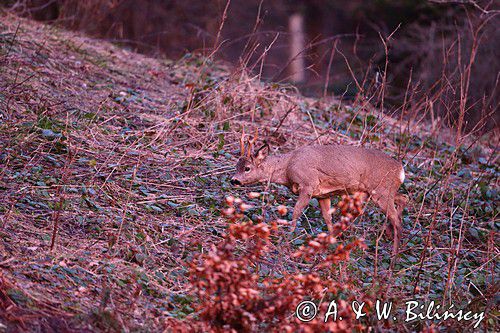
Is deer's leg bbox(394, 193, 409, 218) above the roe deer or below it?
below

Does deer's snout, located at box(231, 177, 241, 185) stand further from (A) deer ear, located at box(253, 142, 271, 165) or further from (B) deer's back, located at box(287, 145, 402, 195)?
(B) deer's back, located at box(287, 145, 402, 195)

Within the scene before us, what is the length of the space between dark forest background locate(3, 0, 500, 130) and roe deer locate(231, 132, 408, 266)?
932 mm

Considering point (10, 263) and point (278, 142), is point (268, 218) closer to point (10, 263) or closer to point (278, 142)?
point (278, 142)

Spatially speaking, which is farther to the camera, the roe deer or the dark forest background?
the dark forest background

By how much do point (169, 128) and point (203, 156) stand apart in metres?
0.53

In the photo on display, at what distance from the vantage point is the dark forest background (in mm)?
9742

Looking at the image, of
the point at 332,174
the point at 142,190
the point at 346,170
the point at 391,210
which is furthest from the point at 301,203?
the point at 142,190

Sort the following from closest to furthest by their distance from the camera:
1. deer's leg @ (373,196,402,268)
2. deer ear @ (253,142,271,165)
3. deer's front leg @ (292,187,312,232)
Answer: deer's front leg @ (292,187,312,232)
deer's leg @ (373,196,402,268)
deer ear @ (253,142,271,165)

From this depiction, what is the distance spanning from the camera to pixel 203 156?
8211mm

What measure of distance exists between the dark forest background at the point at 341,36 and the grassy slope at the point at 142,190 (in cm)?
68

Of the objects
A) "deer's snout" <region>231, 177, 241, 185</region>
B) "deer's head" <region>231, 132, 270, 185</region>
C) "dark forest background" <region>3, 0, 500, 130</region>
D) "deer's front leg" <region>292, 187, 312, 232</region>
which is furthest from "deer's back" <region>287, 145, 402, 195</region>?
"dark forest background" <region>3, 0, 500, 130</region>

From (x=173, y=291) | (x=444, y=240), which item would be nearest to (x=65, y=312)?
(x=173, y=291)

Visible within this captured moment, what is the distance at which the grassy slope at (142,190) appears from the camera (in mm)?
5379

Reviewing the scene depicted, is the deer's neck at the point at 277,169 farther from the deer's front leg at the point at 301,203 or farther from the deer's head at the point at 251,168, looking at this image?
the deer's front leg at the point at 301,203
